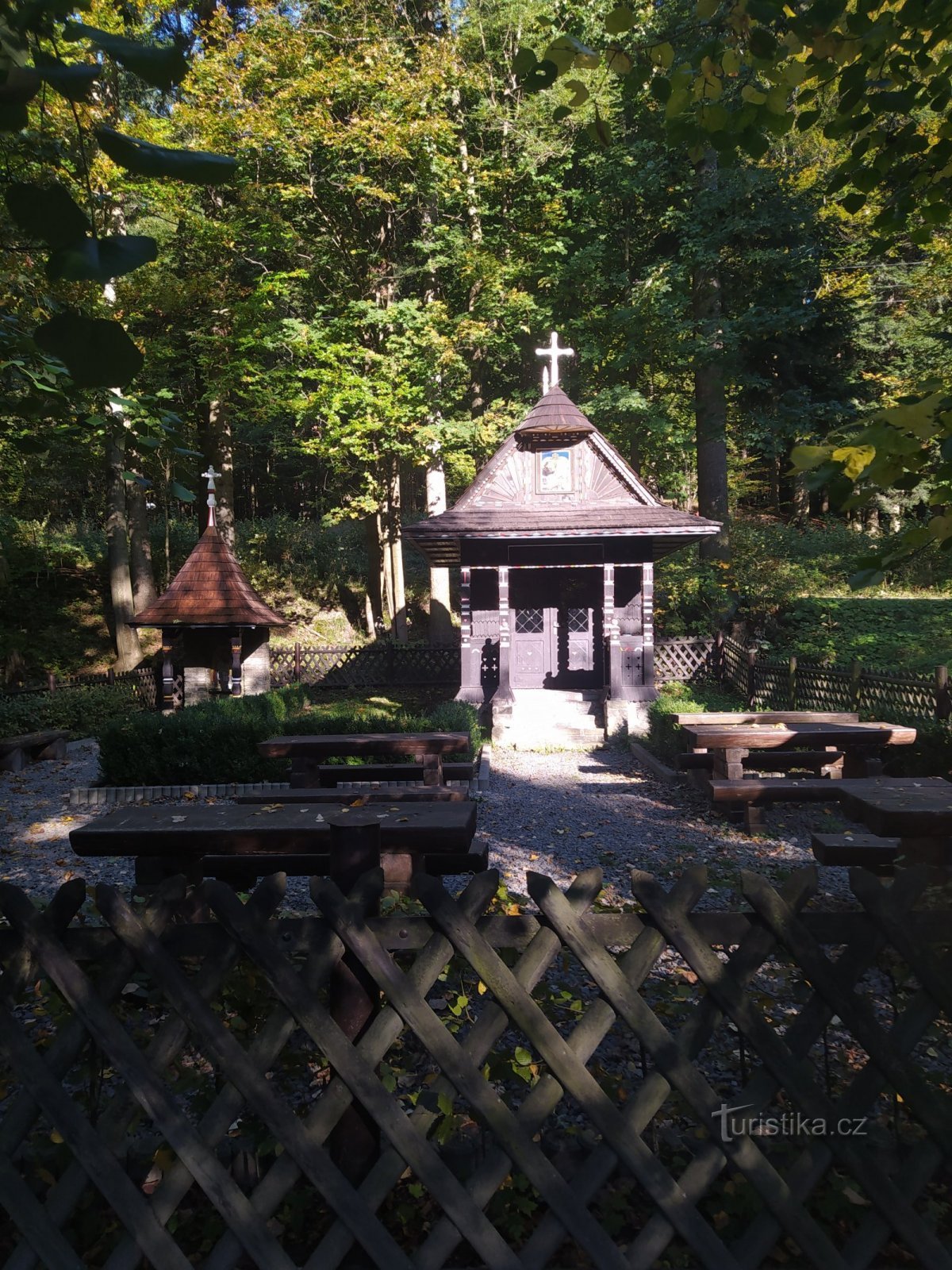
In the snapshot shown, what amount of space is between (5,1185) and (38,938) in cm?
60

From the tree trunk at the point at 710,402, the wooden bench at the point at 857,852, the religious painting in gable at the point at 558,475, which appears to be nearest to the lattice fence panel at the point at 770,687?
the religious painting in gable at the point at 558,475

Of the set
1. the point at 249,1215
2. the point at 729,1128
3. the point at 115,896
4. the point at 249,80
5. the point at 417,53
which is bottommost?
the point at 249,1215

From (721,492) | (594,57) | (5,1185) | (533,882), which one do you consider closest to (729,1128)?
(533,882)

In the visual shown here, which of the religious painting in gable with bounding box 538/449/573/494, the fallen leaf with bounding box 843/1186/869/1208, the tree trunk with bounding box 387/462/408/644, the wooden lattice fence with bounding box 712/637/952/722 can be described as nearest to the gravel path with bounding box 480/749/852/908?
the wooden lattice fence with bounding box 712/637/952/722

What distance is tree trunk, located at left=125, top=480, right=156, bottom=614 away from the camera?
76.0ft

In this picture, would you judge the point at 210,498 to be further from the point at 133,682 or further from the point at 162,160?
the point at 162,160

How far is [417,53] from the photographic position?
20969mm

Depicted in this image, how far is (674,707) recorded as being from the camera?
13078 mm

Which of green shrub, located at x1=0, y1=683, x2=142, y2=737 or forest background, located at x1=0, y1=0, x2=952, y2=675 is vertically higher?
forest background, located at x1=0, y1=0, x2=952, y2=675

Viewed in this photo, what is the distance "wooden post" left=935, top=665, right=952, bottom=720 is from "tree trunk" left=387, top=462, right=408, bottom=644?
1529 centimetres

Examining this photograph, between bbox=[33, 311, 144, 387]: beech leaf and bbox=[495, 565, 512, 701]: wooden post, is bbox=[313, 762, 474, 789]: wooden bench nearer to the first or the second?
bbox=[33, 311, 144, 387]: beech leaf

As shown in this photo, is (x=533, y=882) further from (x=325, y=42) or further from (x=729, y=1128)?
(x=325, y=42)

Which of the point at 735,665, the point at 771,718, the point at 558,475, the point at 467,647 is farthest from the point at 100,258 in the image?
the point at 735,665

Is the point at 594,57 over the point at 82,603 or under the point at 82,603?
Result: over
